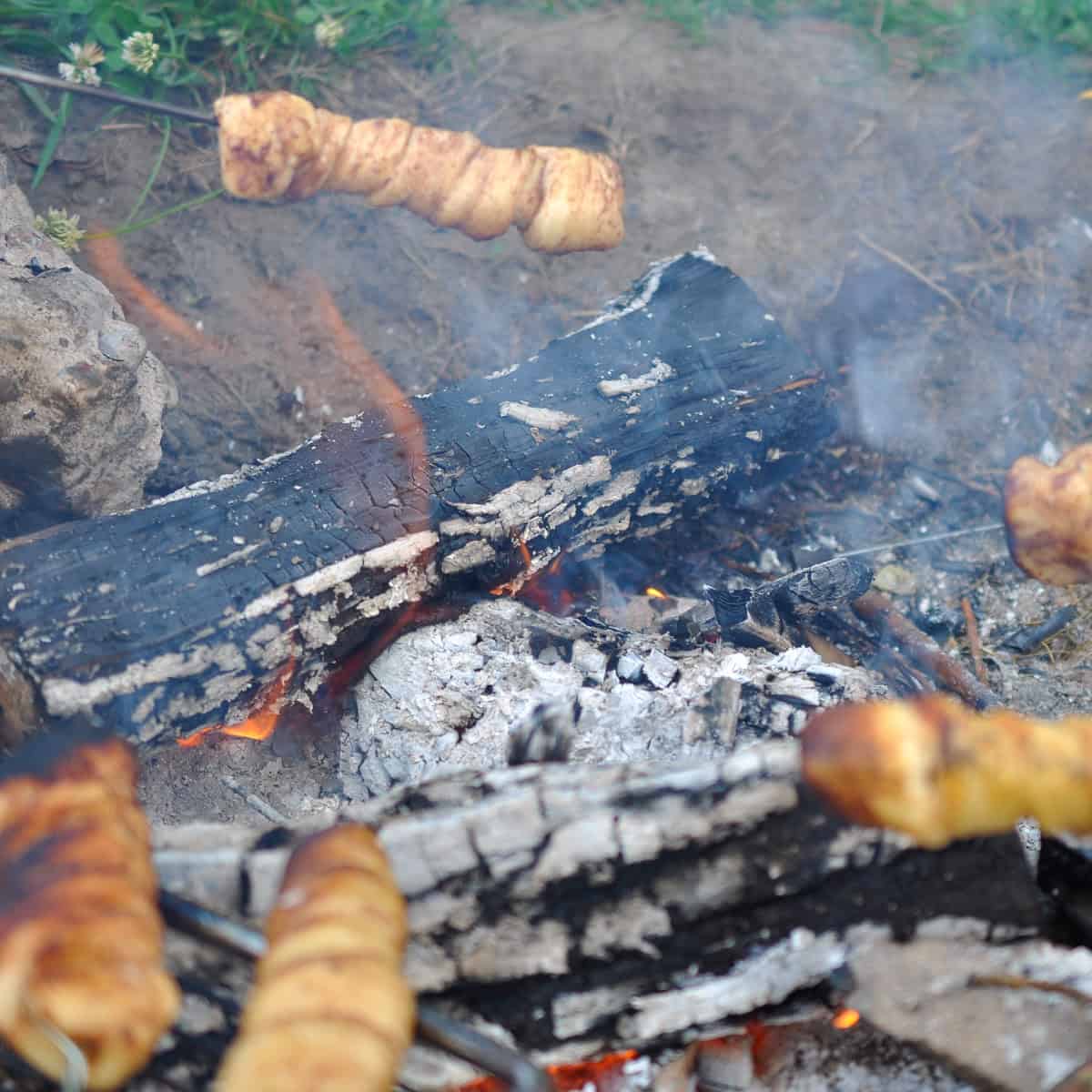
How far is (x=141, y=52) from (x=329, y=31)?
888mm

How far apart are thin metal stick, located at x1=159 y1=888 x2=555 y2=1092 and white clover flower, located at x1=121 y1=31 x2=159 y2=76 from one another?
3.71 metres

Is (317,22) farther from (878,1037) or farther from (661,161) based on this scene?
(878,1037)

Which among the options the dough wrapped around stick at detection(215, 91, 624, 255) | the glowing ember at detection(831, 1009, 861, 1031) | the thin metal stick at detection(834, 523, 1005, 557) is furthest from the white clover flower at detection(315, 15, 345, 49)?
the glowing ember at detection(831, 1009, 861, 1031)

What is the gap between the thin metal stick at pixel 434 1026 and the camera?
1680 millimetres

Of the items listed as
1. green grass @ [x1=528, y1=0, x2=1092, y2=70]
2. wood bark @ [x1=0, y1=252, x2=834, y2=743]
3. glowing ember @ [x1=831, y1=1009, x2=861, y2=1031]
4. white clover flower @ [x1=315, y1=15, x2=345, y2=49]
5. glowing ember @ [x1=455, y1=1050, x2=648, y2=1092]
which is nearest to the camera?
glowing ember @ [x1=455, y1=1050, x2=648, y2=1092]

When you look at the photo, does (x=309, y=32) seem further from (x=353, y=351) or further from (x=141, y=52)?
(x=353, y=351)

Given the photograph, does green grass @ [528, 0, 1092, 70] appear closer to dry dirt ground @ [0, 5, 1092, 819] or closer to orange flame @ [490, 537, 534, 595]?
dry dirt ground @ [0, 5, 1092, 819]

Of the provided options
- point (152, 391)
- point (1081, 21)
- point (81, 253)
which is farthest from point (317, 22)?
point (1081, 21)

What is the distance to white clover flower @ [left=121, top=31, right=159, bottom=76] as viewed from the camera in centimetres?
398

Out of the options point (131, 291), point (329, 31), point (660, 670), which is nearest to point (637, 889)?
point (660, 670)

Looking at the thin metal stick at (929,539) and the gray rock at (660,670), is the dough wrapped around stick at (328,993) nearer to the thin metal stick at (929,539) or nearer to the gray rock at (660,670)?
the gray rock at (660,670)

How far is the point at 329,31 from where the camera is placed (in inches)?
173

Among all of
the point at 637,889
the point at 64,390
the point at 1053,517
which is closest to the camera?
the point at 637,889

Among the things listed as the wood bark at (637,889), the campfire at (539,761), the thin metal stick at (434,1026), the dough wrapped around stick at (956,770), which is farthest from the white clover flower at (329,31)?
the dough wrapped around stick at (956,770)
